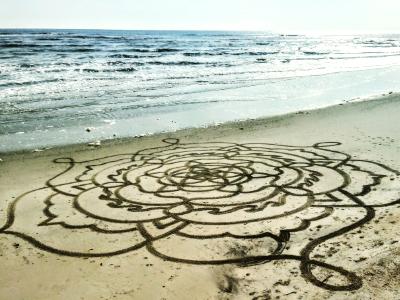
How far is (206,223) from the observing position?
4.23m

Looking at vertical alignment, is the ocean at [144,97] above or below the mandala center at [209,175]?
below

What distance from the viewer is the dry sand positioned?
3189 millimetres

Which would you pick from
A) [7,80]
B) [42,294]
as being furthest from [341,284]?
[7,80]

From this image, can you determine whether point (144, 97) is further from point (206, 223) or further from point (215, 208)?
point (206, 223)

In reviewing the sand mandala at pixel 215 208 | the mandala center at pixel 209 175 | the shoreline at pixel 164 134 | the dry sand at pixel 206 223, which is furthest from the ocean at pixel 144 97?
the mandala center at pixel 209 175

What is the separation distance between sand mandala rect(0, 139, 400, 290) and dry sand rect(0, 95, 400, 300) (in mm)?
17

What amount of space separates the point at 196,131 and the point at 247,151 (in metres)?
2.46

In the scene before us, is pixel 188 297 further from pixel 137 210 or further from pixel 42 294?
pixel 137 210

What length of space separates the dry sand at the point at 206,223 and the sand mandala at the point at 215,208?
17mm

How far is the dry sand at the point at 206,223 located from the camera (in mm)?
3189

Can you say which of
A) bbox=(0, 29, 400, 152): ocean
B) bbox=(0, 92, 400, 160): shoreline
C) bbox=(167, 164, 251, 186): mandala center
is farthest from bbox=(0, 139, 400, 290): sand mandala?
bbox=(0, 29, 400, 152): ocean

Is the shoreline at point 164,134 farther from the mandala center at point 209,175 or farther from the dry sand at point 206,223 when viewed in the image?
the mandala center at point 209,175

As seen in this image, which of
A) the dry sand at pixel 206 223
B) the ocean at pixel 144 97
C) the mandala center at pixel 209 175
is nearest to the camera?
the dry sand at pixel 206 223

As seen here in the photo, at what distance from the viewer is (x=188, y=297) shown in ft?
10.0
